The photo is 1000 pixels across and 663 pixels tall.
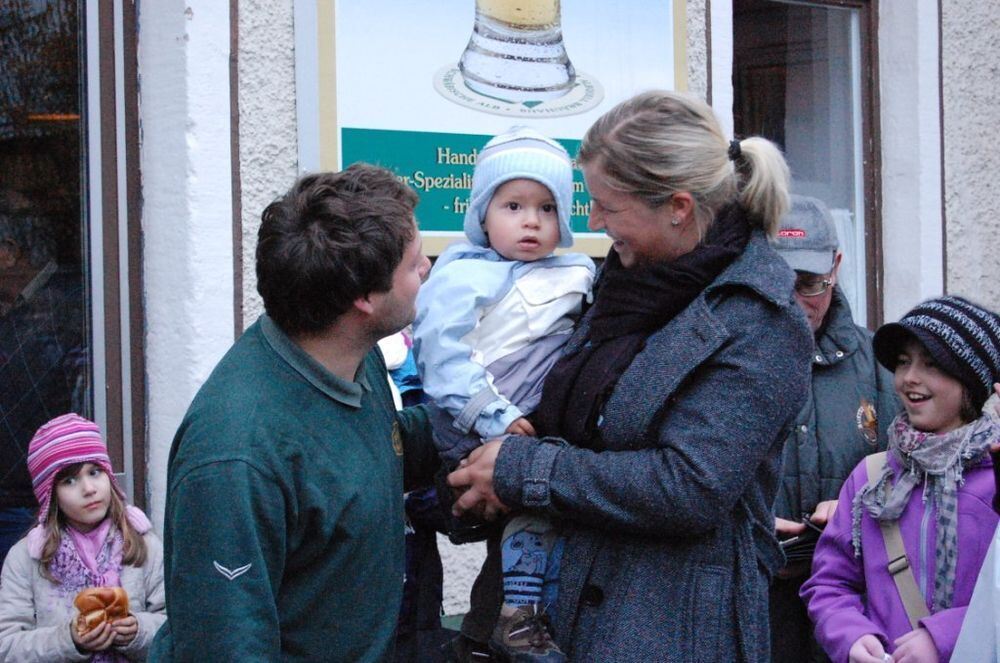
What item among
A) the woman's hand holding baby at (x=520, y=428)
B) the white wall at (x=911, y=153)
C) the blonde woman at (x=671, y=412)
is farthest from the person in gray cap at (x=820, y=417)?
the white wall at (x=911, y=153)

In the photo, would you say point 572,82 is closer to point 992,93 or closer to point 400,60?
point 400,60

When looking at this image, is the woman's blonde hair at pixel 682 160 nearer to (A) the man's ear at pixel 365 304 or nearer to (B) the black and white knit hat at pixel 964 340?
(A) the man's ear at pixel 365 304

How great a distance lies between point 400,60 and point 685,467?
2.51 meters

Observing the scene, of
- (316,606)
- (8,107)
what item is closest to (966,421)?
(316,606)

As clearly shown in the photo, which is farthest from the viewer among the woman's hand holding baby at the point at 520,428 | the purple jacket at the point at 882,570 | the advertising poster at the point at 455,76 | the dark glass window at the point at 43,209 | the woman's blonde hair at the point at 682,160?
the advertising poster at the point at 455,76

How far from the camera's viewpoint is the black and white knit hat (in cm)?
259

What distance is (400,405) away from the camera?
105 inches

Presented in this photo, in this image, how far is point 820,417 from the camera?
2.98 meters

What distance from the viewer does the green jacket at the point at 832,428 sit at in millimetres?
2969

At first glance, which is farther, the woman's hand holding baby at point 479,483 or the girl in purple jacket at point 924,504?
the girl in purple jacket at point 924,504

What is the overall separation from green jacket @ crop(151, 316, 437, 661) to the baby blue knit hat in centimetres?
60

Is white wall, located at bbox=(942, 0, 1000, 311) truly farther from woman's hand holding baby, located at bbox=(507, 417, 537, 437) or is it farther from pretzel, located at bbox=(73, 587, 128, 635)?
pretzel, located at bbox=(73, 587, 128, 635)

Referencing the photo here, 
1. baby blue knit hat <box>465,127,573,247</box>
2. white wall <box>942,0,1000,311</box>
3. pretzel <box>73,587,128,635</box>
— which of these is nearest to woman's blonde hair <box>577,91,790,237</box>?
baby blue knit hat <box>465,127,573,247</box>

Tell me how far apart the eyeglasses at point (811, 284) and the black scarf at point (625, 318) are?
920 mm
